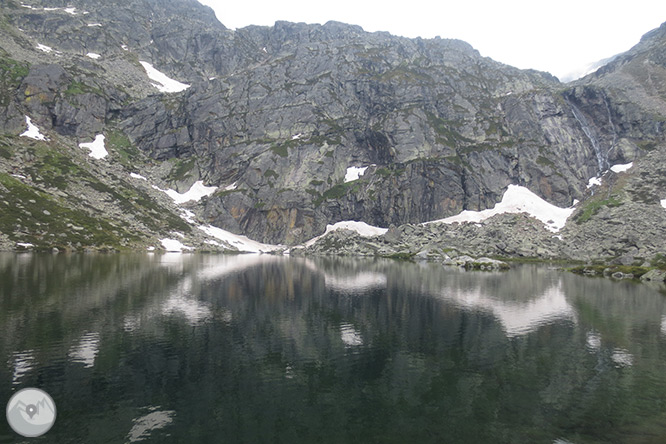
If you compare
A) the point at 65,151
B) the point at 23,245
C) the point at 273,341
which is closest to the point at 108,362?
the point at 273,341

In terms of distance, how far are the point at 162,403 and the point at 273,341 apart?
42.2 feet

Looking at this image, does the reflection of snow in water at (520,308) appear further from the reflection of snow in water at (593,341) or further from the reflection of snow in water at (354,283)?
the reflection of snow in water at (354,283)

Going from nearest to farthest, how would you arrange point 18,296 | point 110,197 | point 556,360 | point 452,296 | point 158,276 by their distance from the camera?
point 556,360 < point 18,296 < point 452,296 < point 158,276 < point 110,197

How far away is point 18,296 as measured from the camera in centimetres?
4266

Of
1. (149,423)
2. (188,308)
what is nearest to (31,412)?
(149,423)

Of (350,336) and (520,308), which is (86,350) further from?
(520,308)

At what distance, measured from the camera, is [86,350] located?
2730cm

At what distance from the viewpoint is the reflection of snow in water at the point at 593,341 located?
33.1 meters

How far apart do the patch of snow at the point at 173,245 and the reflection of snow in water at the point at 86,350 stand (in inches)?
5150

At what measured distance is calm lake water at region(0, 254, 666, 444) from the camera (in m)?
18.0

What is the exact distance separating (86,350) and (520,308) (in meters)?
50.1

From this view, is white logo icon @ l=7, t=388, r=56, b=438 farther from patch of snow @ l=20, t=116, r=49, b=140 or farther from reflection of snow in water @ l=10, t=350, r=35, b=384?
patch of snow @ l=20, t=116, r=49, b=140

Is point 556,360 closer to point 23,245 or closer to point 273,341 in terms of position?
point 273,341

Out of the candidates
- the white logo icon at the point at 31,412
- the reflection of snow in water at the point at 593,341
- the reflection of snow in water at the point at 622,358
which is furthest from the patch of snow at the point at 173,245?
the reflection of snow in water at the point at 622,358
